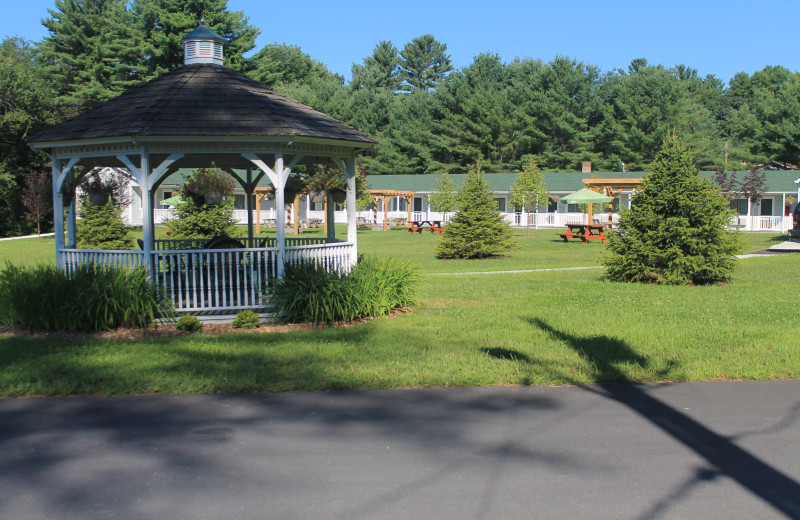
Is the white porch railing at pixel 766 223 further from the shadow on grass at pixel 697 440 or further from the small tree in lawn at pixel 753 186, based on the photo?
the shadow on grass at pixel 697 440

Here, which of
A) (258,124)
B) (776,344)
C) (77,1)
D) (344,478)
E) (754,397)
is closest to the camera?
(344,478)

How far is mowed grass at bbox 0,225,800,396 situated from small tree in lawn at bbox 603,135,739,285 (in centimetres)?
209

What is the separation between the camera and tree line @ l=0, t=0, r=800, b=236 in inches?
1658

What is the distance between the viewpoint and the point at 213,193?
42.6ft

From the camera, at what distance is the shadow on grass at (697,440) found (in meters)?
4.50

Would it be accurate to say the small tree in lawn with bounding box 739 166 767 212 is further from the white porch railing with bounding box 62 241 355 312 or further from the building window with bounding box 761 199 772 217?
the white porch railing with bounding box 62 241 355 312

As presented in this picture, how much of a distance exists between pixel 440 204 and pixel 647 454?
4058cm

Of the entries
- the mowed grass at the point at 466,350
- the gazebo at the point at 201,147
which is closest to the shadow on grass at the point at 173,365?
the mowed grass at the point at 466,350

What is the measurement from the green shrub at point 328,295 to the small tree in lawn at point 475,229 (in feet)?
41.3

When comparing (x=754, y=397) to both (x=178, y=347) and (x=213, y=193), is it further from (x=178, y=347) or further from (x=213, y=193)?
(x=213, y=193)

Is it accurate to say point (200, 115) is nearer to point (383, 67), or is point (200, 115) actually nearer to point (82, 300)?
point (82, 300)

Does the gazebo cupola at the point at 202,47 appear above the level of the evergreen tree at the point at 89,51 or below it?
below

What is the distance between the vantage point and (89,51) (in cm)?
5244

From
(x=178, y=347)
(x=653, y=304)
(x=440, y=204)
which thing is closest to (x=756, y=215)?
(x=440, y=204)
